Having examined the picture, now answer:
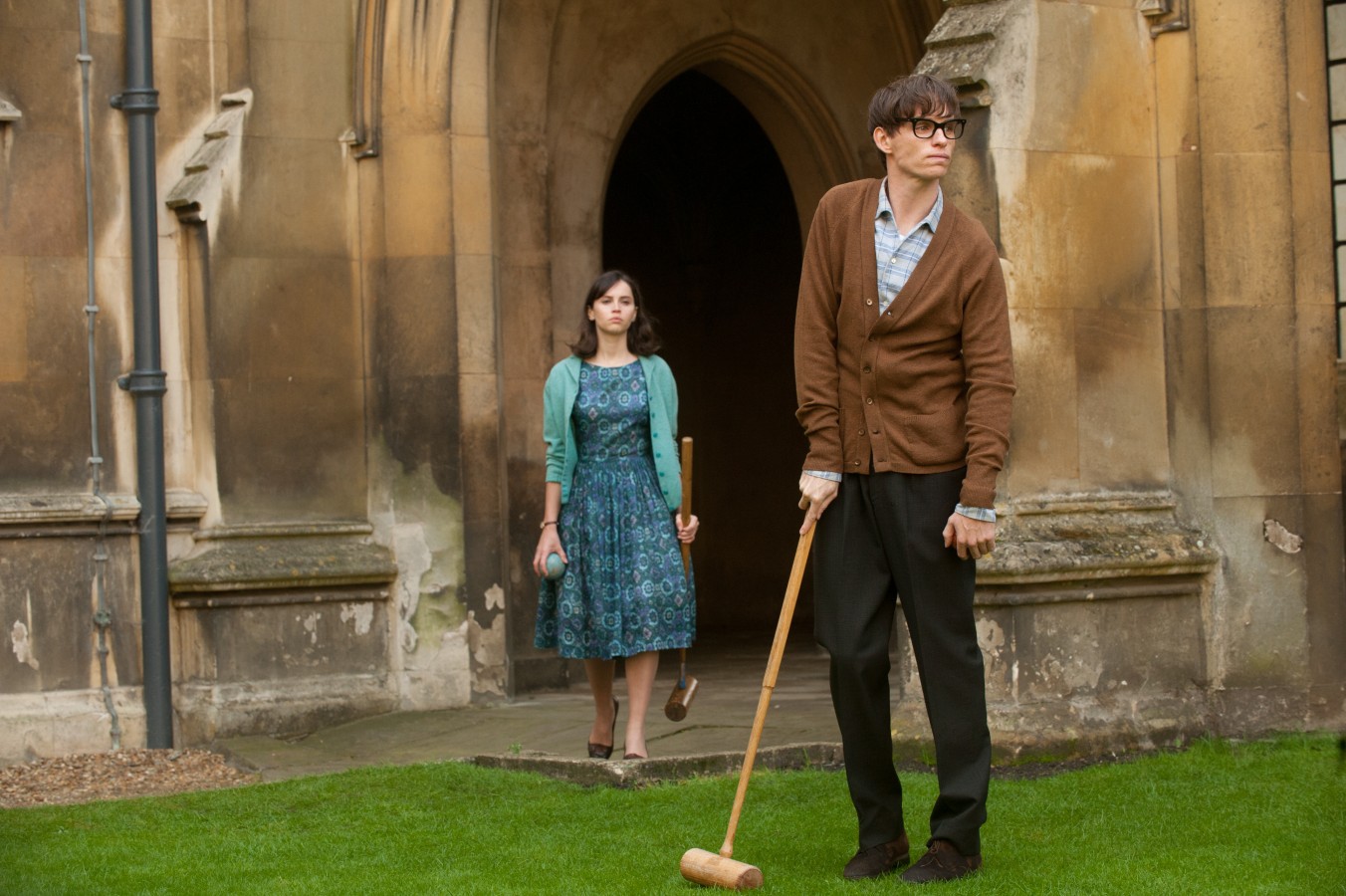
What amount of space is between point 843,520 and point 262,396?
4.60 metres

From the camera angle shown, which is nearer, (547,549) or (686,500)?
(686,500)

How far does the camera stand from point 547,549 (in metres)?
6.75

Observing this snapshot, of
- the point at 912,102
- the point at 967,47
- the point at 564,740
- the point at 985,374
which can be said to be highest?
the point at 967,47

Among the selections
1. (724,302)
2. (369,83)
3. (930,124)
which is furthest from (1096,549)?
(724,302)

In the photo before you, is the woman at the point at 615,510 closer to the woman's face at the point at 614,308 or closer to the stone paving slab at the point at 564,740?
the woman's face at the point at 614,308

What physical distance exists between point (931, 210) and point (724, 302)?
11301 mm

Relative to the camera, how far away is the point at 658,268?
16.5 m

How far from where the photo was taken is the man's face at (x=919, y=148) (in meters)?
4.80

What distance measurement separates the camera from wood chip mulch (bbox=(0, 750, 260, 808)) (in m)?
7.46

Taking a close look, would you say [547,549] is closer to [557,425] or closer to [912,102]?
[557,425]

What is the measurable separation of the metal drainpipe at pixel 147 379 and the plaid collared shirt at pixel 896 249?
15.3 feet

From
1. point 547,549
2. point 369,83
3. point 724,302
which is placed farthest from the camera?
point 724,302

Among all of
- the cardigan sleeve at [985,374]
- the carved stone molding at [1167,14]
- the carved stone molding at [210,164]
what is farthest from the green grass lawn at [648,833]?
the carved stone molding at [210,164]

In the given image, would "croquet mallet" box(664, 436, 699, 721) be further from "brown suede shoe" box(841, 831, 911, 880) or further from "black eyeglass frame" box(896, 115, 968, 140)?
"black eyeglass frame" box(896, 115, 968, 140)
